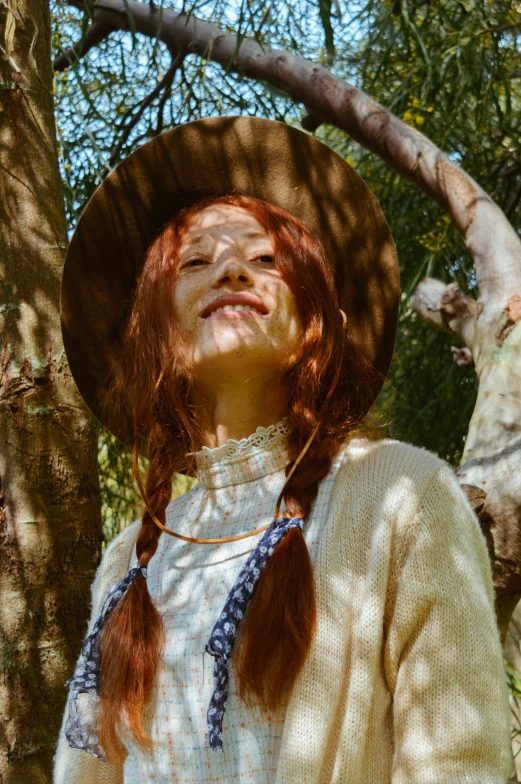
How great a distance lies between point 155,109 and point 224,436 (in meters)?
1.61

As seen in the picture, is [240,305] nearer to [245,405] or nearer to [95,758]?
[245,405]

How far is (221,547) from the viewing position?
135 centimetres

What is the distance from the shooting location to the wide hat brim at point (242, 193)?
158 cm

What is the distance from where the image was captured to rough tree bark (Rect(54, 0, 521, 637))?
2.38m

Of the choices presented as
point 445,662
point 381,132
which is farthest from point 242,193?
point 381,132

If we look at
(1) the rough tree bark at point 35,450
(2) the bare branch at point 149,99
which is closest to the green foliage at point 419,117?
(2) the bare branch at point 149,99

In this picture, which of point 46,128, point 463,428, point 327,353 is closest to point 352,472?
point 327,353

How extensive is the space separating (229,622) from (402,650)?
21 cm

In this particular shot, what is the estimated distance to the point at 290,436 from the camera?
140 centimetres

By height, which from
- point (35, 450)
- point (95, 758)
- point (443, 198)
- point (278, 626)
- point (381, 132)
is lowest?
point (95, 758)

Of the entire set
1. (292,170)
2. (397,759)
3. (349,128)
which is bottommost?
(397,759)

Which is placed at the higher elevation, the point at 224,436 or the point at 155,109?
the point at 155,109

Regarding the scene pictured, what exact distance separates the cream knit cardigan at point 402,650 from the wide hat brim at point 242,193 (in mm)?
377

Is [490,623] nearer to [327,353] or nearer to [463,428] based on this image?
[327,353]
